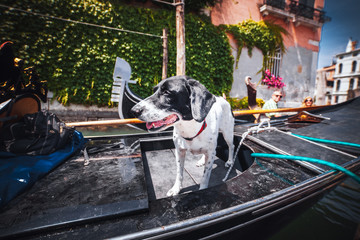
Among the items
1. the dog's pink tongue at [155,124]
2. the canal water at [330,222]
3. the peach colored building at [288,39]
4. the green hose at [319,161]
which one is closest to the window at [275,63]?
the peach colored building at [288,39]

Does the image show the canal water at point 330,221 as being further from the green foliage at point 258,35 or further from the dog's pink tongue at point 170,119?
the green foliage at point 258,35

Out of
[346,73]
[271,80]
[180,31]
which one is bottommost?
[271,80]

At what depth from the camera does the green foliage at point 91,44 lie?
5.70 meters

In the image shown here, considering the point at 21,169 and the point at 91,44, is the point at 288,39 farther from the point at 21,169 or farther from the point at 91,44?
the point at 21,169

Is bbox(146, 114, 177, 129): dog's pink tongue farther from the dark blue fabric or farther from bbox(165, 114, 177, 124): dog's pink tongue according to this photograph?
the dark blue fabric

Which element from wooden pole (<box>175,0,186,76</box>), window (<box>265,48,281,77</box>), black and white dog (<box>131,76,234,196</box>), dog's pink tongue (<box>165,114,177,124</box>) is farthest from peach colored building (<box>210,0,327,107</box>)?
dog's pink tongue (<box>165,114,177,124</box>)

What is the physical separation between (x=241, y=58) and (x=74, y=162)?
34.3ft

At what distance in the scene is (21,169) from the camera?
1.17m

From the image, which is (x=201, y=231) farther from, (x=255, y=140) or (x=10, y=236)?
(x=255, y=140)

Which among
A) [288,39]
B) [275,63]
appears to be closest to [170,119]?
[275,63]

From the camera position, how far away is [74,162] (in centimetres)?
155

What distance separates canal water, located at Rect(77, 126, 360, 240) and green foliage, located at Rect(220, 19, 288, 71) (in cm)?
853

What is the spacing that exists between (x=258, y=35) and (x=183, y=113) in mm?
11052

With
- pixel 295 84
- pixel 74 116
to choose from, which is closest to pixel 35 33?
pixel 74 116
